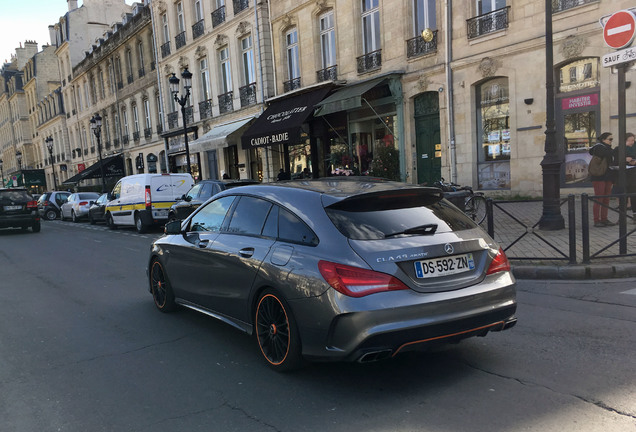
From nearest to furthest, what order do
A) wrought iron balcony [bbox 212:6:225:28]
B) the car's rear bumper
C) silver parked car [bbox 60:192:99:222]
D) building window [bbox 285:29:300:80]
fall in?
the car's rear bumper, building window [bbox 285:29:300:80], silver parked car [bbox 60:192:99:222], wrought iron balcony [bbox 212:6:225:28]

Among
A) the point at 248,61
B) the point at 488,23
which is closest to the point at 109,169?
the point at 248,61

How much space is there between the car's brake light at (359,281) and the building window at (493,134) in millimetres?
12542

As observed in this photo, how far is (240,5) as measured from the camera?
2391 centimetres

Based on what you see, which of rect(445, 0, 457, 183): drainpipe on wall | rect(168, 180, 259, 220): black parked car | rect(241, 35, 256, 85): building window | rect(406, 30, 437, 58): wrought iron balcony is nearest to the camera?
rect(168, 180, 259, 220): black parked car

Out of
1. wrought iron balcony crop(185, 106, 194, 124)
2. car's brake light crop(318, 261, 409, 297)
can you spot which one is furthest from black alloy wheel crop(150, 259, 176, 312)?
wrought iron balcony crop(185, 106, 194, 124)

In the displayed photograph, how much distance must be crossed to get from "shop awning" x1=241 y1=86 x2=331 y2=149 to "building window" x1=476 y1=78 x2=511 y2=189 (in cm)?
649

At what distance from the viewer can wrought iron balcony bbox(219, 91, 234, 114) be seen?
25.8 m

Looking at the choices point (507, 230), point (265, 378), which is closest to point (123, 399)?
point (265, 378)

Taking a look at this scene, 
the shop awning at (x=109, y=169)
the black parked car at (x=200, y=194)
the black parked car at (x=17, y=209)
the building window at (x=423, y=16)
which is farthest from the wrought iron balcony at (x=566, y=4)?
the shop awning at (x=109, y=169)

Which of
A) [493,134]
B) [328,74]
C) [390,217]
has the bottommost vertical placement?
[390,217]

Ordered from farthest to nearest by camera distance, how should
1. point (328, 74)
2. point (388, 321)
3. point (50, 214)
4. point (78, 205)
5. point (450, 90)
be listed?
point (50, 214) → point (78, 205) → point (328, 74) → point (450, 90) → point (388, 321)

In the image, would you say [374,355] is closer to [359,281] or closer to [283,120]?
[359,281]

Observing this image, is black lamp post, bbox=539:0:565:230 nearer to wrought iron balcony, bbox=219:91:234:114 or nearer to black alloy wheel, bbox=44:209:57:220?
wrought iron balcony, bbox=219:91:234:114

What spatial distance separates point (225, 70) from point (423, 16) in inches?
528
